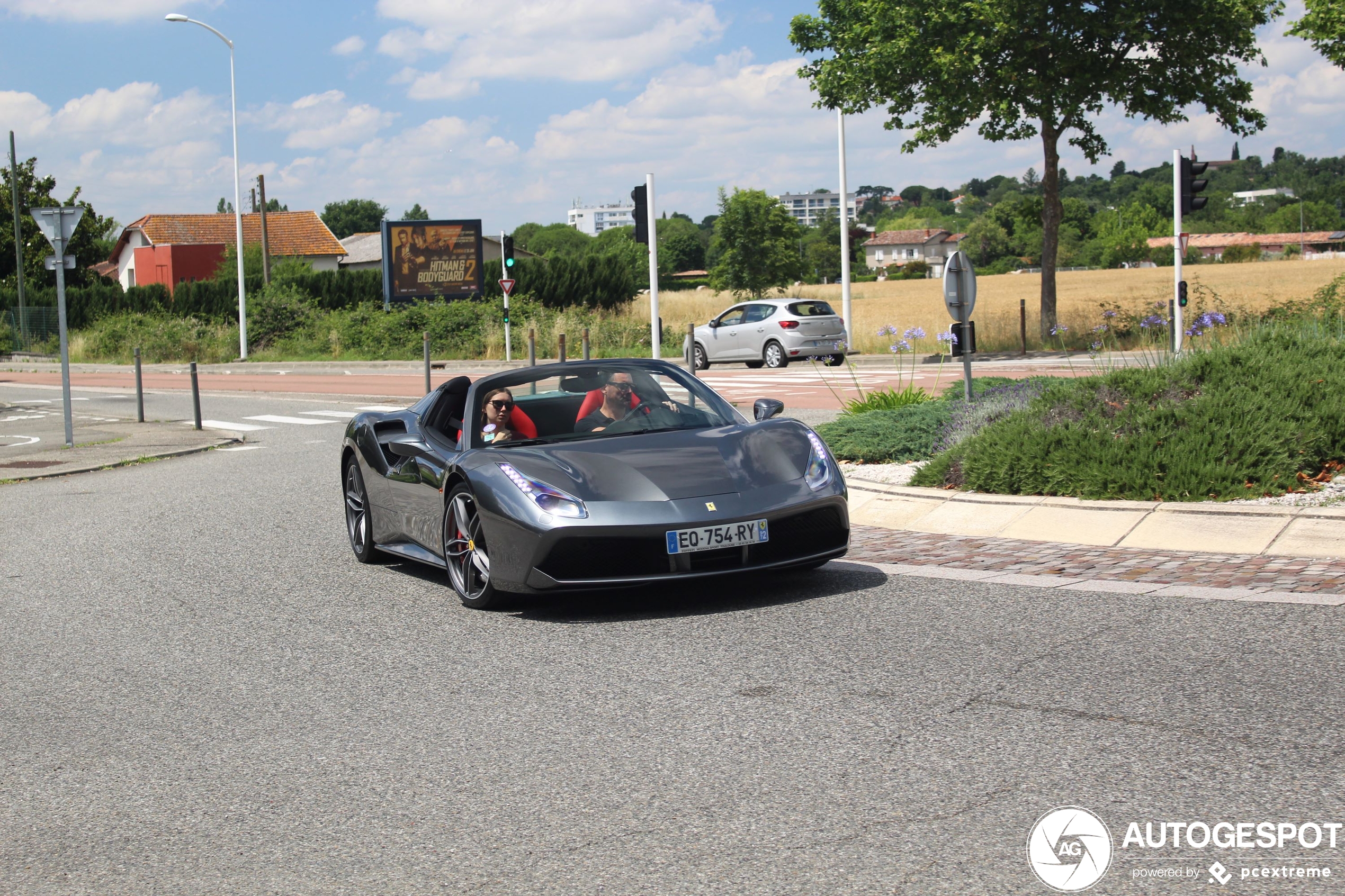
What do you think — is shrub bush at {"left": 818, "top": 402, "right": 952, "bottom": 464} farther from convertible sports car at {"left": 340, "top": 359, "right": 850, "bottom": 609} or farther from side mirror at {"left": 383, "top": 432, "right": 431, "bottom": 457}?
side mirror at {"left": 383, "top": 432, "right": 431, "bottom": 457}

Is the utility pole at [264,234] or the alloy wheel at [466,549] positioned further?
the utility pole at [264,234]

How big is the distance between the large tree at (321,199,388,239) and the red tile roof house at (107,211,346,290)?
69.3 meters

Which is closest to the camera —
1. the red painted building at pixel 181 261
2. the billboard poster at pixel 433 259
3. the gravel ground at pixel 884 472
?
the gravel ground at pixel 884 472

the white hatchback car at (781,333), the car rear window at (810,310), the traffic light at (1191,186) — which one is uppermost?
the traffic light at (1191,186)

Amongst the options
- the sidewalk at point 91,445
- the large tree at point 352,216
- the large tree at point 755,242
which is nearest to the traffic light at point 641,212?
the sidewalk at point 91,445

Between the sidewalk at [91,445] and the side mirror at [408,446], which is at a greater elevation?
the side mirror at [408,446]

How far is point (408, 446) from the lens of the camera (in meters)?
8.07

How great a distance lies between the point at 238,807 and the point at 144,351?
4772 centimetres

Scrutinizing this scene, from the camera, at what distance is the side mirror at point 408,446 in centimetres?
789

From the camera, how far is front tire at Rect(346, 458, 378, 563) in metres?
8.63

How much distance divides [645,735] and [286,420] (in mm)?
18101

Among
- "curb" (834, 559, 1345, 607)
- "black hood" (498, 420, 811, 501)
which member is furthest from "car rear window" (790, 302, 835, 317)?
"black hood" (498, 420, 811, 501)

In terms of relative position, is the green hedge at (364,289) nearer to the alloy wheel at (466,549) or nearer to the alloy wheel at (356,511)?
the alloy wheel at (356,511)

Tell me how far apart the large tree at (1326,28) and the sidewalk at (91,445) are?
20.8 m
